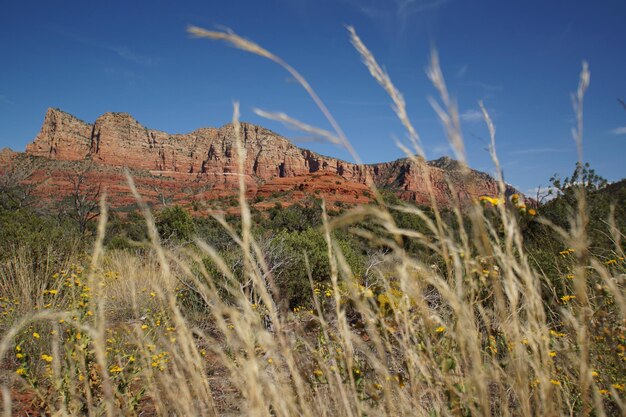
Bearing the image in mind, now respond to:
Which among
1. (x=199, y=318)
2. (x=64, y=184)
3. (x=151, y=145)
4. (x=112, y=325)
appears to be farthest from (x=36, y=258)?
(x=151, y=145)

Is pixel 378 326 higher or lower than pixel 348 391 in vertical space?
higher

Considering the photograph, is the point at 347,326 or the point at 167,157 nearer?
the point at 347,326

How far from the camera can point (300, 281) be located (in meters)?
5.72

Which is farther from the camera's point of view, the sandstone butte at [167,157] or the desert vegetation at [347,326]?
the sandstone butte at [167,157]

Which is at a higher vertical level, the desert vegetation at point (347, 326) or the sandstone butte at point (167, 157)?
the sandstone butte at point (167, 157)

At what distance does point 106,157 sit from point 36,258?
9177 centimetres

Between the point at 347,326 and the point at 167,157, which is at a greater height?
the point at 167,157

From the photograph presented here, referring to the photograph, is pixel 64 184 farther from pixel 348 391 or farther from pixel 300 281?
pixel 348 391

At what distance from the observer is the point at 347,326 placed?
124 centimetres

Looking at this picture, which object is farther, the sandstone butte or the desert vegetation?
the sandstone butte

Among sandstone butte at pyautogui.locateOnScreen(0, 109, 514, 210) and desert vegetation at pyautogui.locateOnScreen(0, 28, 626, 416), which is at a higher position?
sandstone butte at pyautogui.locateOnScreen(0, 109, 514, 210)

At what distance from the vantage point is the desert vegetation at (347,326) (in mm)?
998

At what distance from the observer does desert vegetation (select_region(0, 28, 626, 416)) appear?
100 cm

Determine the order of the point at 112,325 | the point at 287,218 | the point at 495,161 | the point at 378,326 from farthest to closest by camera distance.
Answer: the point at 287,218, the point at 112,325, the point at 378,326, the point at 495,161
